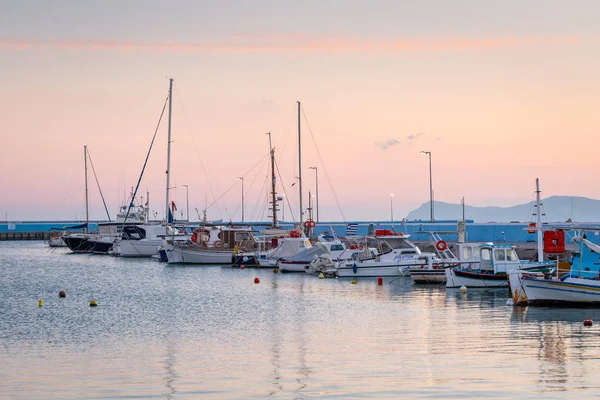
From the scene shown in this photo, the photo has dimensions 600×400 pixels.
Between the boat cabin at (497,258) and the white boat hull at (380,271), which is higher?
the boat cabin at (497,258)

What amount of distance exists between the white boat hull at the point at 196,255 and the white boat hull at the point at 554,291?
4423 cm

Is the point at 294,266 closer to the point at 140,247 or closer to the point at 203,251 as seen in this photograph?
the point at 203,251

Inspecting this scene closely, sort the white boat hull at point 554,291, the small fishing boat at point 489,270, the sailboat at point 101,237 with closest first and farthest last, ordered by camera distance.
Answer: the white boat hull at point 554,291, the small fishing boat at point 489,270, the sailboat at point 101,237

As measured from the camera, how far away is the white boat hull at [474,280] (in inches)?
1784

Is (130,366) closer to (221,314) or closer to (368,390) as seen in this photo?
(368,390)

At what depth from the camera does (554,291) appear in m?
35.7

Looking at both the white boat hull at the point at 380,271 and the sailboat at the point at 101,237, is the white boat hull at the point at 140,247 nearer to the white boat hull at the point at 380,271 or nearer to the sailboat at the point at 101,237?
the sailboat at the point at 101,237

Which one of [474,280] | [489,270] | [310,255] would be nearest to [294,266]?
[310,255]

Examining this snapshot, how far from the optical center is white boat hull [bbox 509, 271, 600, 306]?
115 feet

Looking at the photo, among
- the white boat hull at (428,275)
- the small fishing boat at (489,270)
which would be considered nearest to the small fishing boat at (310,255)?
the white boat hull at (428,275)

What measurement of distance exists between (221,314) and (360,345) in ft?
39.4

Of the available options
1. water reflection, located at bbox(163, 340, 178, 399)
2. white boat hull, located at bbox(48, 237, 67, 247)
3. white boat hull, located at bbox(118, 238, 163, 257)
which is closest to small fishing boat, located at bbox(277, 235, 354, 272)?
white boat hull, located at bbox(118, 238, 163, 257)

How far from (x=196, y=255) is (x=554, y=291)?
158 ft

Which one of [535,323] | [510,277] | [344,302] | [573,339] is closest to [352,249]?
[344,302]
